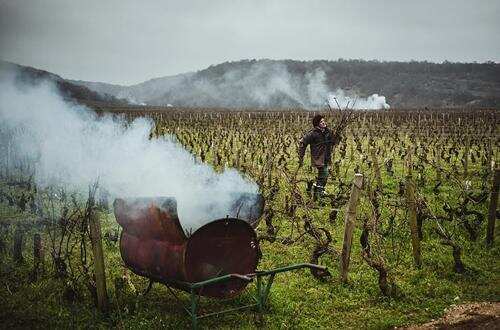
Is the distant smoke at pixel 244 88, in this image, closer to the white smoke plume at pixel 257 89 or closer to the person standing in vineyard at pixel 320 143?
the white smoke plume at pixel 257 89

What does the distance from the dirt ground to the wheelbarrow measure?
5.74 ft

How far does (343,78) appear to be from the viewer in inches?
4291

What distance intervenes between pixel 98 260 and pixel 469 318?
Answer: 4.65 m

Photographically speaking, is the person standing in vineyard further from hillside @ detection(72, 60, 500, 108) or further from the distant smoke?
the distant smoke

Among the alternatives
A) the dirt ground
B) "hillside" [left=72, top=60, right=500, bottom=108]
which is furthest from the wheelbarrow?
"hillside" [left=72, top=60, right=500, bottom=108]

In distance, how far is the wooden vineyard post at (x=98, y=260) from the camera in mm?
5559

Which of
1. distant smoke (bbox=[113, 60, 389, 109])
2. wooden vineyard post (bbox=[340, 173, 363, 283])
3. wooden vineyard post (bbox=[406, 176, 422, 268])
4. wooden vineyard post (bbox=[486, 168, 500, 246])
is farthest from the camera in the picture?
distant smoke (bbox=[113, 60, 389, 109])

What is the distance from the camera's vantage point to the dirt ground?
5.52 m

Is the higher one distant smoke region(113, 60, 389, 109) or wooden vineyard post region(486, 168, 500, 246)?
distant smoke region(113, 60, 389, 109)

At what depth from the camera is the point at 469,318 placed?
5695 mm

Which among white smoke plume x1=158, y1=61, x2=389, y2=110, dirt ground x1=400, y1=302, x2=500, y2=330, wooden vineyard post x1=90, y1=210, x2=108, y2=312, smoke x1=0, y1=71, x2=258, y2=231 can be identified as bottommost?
dirt ground x1=400, y1=302, x2=500, y2=330

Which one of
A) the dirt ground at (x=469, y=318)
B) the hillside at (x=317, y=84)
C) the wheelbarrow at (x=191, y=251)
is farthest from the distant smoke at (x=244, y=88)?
the wheelbarrow at (x=191, y=251)

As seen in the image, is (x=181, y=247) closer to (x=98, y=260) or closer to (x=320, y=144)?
(x=98, y=260)

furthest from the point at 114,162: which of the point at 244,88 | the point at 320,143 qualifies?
the point at 244,88
